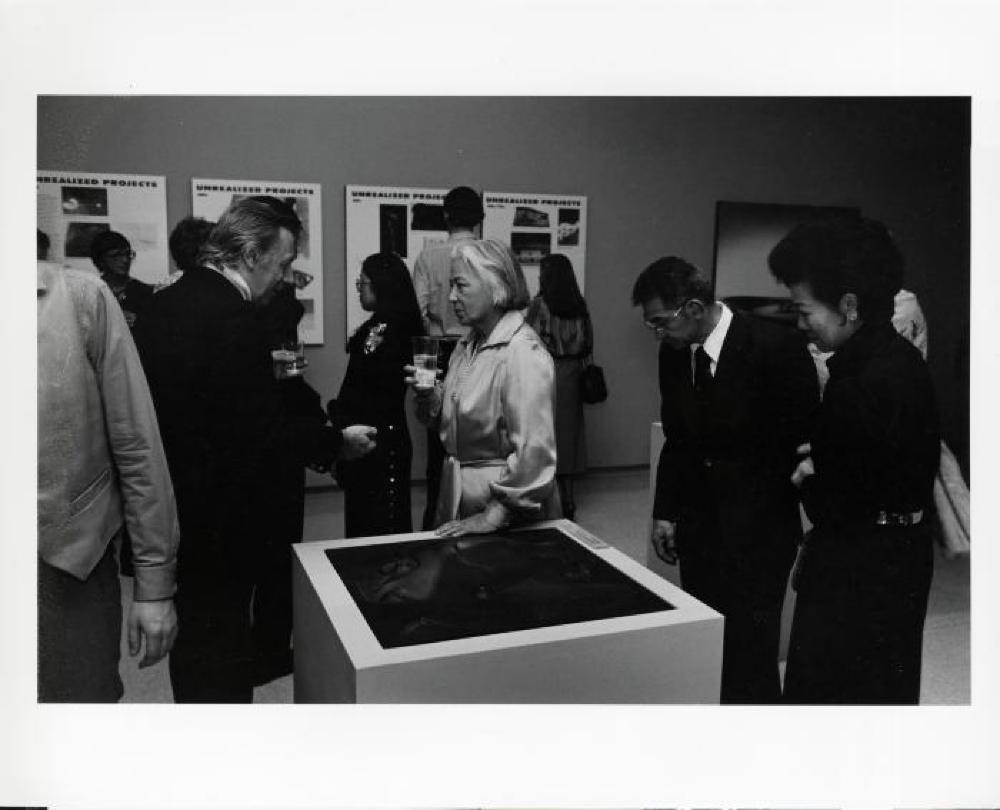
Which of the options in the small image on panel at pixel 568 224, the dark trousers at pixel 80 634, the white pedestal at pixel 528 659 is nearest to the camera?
the white pedestal at pixel 528 659

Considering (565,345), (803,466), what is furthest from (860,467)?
(565,345)

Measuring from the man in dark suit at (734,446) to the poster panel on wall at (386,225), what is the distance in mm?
497

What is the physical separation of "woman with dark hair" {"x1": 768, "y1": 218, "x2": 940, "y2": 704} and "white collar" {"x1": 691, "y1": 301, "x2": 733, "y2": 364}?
0.14 metres

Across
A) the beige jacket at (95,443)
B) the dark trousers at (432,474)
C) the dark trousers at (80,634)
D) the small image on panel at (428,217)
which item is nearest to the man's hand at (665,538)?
the dark trousers at (432,474)

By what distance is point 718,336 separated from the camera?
74.9 inches

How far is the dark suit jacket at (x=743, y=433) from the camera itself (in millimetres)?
1853

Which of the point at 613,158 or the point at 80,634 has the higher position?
the point at 613,158

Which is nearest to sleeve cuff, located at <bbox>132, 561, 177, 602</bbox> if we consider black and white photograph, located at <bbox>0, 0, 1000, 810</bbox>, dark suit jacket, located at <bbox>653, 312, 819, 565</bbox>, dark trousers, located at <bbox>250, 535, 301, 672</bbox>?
black and white photograph, located at <bbox>0, 0, 1000, 810</bbox>

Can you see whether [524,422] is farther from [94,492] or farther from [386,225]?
[94,492]

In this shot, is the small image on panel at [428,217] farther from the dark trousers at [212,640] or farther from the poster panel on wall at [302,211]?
the dark trousers at [212,640]

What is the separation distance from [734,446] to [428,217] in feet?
2.87

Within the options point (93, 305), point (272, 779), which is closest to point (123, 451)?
point (93, 305)

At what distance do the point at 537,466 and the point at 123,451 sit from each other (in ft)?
2.85

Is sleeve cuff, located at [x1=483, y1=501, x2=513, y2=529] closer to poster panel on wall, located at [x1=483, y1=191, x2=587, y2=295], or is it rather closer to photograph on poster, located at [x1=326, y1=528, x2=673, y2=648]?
photograph on poster, located at [x1=326, y1=528, x2=673, y2=648]
